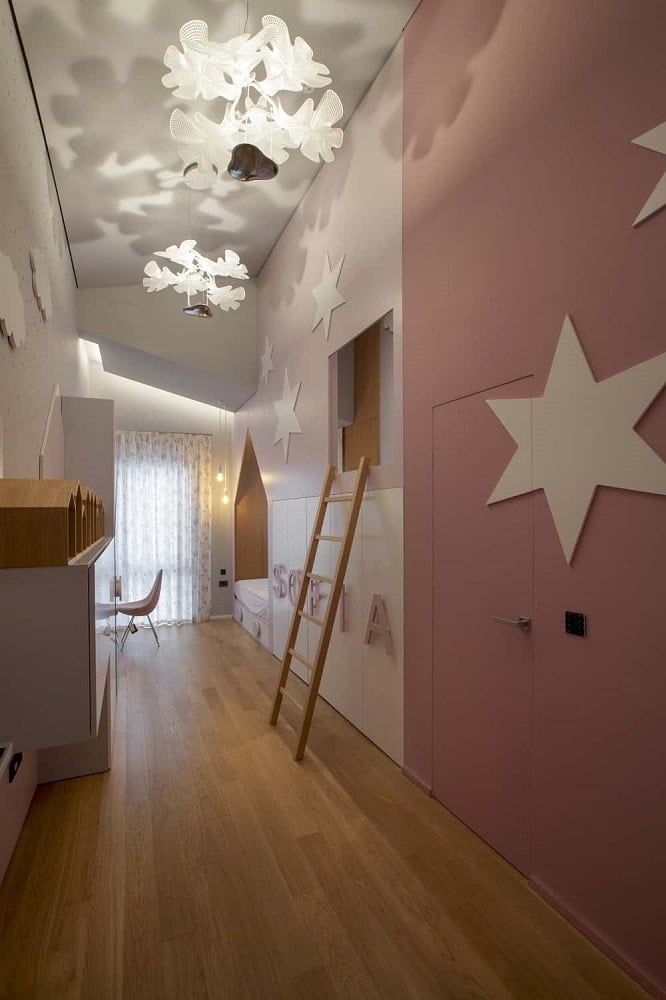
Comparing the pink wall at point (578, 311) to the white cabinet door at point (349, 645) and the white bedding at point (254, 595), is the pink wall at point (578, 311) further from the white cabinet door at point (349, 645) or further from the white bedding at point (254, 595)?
the white bedding at point (254, 595)

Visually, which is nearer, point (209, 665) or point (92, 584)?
point (92, 584)

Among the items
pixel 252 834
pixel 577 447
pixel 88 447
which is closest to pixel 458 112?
pixel 577 447

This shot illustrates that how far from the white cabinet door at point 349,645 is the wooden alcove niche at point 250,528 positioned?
3168 millimetres

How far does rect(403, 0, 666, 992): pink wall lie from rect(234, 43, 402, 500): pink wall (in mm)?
440

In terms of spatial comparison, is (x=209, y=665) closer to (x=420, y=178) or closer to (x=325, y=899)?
(x=325, y=899)

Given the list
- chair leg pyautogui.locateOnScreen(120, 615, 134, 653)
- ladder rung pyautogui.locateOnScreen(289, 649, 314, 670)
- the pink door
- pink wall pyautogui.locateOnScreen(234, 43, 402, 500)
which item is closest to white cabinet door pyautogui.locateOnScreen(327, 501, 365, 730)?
ladder rung pyautogui.locateOnScreen(289, 649, 314, 670)

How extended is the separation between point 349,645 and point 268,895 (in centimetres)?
153

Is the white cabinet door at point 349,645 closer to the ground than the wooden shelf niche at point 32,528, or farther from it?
closer to the ground

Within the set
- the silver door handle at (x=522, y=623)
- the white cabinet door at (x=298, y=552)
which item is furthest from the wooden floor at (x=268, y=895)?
the white cabinet door at (x=298, y=552)

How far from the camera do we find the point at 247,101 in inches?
82.5

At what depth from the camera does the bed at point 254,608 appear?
4953mm

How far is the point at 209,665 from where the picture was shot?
450cm

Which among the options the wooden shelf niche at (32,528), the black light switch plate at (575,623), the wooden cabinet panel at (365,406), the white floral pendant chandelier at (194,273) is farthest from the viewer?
the wooden cabinet panel at (365,406)

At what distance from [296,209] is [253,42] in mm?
2423
